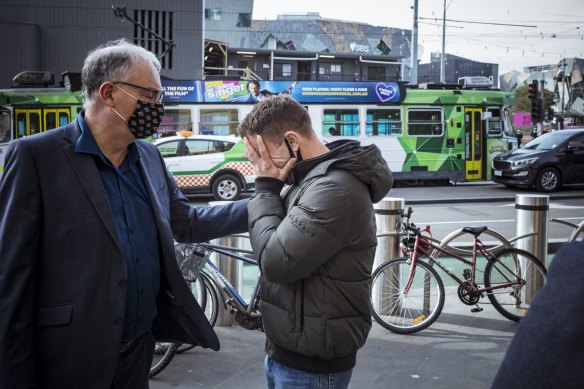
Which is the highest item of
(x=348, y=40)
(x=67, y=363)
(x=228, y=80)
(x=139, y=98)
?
(x=348, y=40)

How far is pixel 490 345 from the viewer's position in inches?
207

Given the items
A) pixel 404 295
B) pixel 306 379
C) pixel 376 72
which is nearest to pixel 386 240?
pixel 404 295

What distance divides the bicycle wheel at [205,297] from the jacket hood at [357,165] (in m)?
2.82

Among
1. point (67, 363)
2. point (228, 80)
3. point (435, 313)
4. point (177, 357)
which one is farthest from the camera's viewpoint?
point (228, 80)

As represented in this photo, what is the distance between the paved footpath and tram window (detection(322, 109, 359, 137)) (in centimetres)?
1475

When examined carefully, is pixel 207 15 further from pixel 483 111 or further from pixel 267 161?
pixel 267 161

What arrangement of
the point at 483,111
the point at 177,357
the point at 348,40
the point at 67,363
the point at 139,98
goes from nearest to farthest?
the point at 67,363 < the point at 139,98 < the point at 177,357 < the point at 483,111 < the point at 348,40

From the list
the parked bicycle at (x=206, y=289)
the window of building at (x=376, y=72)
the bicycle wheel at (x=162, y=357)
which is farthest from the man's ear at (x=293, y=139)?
the window of building at (x=376, y=72)

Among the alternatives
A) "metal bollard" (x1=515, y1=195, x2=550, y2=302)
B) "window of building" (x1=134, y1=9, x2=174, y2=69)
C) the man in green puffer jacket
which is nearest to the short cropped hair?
the man in green puffer jacket

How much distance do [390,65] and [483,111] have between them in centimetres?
3790

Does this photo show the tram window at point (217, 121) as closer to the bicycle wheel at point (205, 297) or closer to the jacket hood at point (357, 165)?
the bicycle wheel at point (205, 297)

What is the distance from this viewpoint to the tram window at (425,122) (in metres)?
20.7

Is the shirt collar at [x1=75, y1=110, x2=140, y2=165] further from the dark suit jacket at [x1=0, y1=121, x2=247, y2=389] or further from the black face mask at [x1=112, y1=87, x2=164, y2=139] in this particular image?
the black face mask at [x1=112, y1=87, x2=164, y2=139]

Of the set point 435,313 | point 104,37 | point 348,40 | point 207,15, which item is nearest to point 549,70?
point 348,40
